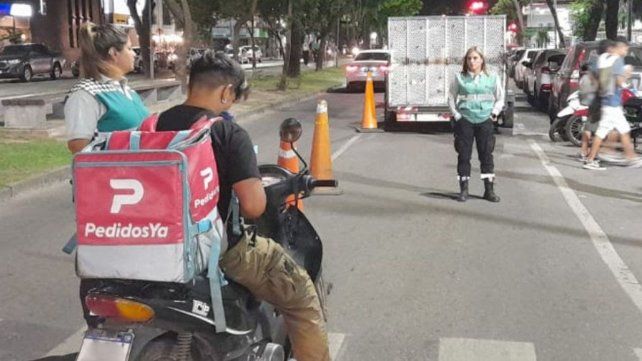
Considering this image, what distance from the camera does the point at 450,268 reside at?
6.00 meters

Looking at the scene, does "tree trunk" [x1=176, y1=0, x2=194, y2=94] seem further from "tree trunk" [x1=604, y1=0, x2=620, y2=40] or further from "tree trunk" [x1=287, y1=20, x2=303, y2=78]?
"tree trunk" [x1=604, y1=0, x2=620, y2=40]

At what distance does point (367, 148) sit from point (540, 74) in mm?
9561

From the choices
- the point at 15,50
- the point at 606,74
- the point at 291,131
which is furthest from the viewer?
the point at 15,50

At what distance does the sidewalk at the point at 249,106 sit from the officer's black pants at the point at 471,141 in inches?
204

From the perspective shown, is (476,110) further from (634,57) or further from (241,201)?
(634,57)

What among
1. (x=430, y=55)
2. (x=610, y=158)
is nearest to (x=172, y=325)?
(x=610, y=158)

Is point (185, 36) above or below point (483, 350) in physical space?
above

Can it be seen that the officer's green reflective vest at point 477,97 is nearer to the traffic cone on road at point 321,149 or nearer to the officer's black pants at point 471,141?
the officer's black pants at point 471,141

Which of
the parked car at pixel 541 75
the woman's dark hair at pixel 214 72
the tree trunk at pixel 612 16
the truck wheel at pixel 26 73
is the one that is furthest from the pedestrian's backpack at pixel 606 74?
the truck wheel at pixel 26 73

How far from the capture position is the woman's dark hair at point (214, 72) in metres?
3.07

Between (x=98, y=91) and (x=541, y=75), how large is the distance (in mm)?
18181

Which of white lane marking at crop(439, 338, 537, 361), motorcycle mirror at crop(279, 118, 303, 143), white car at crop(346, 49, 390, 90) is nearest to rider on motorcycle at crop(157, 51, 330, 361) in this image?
motorcycle mirror at crop(279, 118, 303, 143)

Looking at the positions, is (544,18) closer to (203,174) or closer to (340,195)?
(340,195)

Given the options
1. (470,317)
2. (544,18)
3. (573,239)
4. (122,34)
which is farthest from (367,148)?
(544,18)
